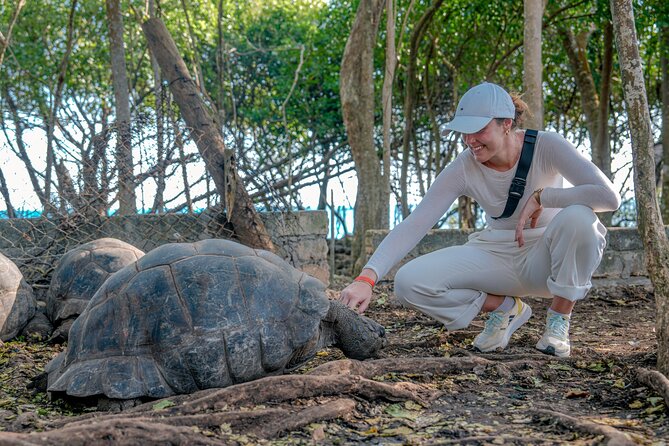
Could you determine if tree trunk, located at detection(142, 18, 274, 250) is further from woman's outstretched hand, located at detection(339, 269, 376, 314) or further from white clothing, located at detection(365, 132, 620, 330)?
woman's outstretched hand, located at detection(339, 269, 376, 314)

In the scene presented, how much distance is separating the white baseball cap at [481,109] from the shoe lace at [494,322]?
1192mm

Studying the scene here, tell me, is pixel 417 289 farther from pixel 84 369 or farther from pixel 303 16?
pixel 303 16

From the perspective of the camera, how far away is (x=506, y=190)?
412 cm

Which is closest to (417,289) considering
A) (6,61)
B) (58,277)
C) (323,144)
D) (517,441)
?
(517,441)

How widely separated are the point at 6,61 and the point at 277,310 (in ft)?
42.5

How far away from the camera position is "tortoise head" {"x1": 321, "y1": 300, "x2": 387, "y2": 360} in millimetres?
3908

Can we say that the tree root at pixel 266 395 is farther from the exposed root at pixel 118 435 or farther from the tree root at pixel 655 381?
the tree root at pixel 655 381

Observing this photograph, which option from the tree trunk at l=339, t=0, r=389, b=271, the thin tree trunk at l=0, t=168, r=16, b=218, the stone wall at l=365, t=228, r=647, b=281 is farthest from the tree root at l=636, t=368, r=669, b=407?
the thin tree trunk at l=0, t=168, r=16, b=218

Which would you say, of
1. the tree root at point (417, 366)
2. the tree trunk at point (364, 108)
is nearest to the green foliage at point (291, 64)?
the tree trunk at point (364, 108)

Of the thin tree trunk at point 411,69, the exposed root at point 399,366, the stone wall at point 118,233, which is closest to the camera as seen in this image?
the exposed root at point 399,366

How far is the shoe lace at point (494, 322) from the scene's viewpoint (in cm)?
435

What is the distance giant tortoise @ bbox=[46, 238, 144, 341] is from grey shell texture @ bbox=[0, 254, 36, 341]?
0.57 ft

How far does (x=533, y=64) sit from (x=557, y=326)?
3622 mm

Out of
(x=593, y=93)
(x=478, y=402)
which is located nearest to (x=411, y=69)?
(x=593, y=93)
